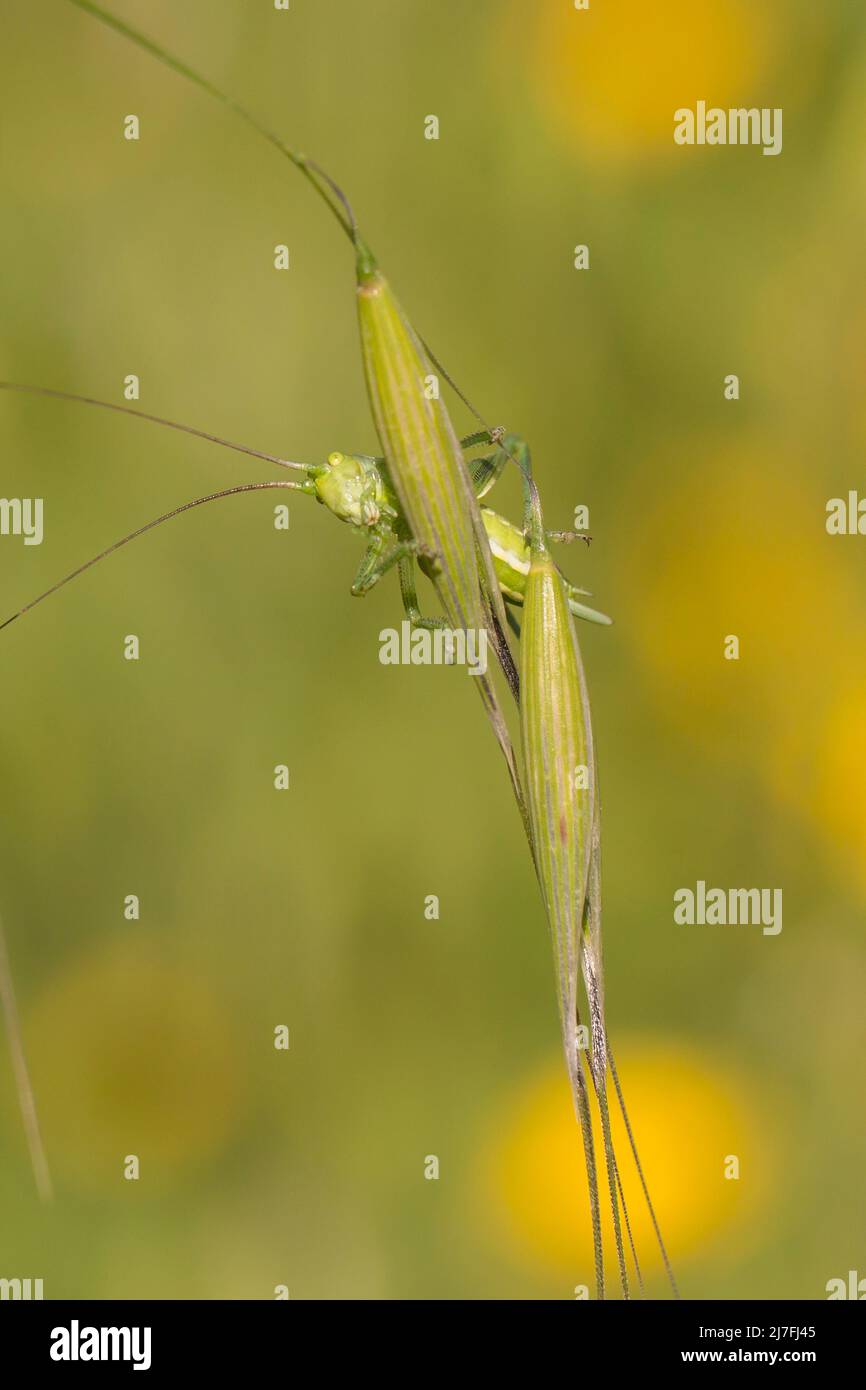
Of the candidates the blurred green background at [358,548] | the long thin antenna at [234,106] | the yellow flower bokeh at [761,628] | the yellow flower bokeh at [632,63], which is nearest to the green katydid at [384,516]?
the long thin antenna at [234,106]

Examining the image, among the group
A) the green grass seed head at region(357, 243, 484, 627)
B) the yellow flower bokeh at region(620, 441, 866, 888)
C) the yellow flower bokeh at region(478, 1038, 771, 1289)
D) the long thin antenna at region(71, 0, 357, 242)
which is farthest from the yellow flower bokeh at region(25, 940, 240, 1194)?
the long thin antenna at region(71, 0, 357, 242)

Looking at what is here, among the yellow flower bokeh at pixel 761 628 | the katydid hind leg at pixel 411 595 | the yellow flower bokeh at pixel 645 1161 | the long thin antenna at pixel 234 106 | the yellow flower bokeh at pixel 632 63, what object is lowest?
the yellow flower bokeh at pixel 645 1161

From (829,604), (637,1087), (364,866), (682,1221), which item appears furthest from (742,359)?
(682,1221)

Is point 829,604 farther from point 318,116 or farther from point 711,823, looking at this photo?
point 318,116

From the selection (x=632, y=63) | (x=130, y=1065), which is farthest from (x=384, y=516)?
(x=632, y=63)

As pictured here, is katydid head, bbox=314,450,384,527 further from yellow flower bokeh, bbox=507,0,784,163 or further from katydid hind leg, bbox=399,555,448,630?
yellow flower bokeh, bbox=507,0,784,163

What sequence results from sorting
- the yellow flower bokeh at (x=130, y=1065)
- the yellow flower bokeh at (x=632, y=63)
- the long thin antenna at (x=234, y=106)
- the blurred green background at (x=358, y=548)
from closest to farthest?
the long thin antenna at (x=234, y=106) → the yellow flower bokeh at (x=130, y=1065) → the blurred green background at (x=358, y=548) → the yellow flower bokeh at (x=632, y=63)

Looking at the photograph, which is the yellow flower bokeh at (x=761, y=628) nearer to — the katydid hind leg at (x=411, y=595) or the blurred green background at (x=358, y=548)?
the blurred green background at (x=358, y=548)
